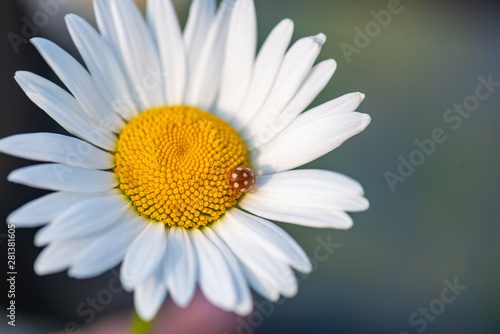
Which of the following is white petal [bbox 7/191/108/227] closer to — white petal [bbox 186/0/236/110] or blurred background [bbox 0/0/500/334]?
white petal [bbox 186/0/236/110]

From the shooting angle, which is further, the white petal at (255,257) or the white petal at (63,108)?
the white petal at (63,108)

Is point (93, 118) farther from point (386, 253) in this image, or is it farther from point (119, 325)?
point (386, 253)

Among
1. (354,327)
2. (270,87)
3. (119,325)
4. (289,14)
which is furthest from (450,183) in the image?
(119,325)

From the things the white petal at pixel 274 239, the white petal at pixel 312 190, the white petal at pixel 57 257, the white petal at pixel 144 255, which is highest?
the white petal at pixel 312 190

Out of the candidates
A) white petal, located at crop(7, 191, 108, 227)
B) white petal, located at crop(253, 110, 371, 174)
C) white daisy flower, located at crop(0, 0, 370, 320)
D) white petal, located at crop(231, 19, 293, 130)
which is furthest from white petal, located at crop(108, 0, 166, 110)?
white petal, located at crop(7, 191, 108, 227)

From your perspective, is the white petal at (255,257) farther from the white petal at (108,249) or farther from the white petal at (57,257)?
the white petal at (57,257)

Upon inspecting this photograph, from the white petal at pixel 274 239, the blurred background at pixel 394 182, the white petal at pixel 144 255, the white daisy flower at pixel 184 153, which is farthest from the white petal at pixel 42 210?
the blurred background at pixel 394 182
